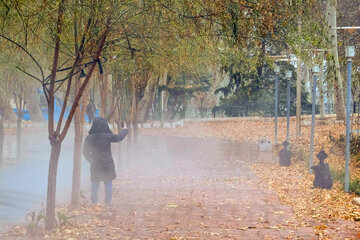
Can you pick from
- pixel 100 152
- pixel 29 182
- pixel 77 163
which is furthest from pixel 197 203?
pixel 29 182

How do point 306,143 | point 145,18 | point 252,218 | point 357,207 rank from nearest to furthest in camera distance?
point 145,18 → point 252,218 → point 357,207 → point 306,143

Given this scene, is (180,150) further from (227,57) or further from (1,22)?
(1,22)

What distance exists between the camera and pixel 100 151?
1088 centimetres

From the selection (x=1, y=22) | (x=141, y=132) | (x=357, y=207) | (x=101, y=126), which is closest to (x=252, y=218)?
(x=357, y=207)

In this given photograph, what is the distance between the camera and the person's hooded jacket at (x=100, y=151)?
10.9 meters

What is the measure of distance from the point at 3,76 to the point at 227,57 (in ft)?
27.2

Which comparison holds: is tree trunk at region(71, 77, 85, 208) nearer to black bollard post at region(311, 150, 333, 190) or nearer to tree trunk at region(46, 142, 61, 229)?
tree trunk at region(46, 142, 61, 229)

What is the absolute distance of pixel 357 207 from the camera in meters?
11.0

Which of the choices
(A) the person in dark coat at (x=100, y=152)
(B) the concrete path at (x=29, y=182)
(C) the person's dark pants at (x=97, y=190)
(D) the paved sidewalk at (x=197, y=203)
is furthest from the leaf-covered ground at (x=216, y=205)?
(B) the concrete path at (x=29, y=182)

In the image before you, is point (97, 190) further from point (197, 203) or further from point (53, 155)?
point (53, 155)

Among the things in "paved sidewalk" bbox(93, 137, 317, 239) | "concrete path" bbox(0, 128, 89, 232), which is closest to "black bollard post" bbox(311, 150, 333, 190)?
"paved sidewalk" bbox(93, 137, 317, 239)

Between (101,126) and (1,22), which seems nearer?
(1,22)

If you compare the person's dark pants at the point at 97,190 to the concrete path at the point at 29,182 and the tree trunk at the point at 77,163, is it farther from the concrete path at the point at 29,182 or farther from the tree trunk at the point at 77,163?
the concrete path at the point at 29,182

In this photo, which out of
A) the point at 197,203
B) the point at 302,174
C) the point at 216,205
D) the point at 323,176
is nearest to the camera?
the point at 216,205
